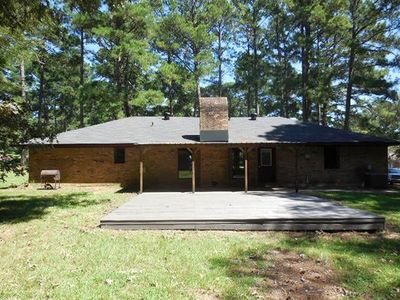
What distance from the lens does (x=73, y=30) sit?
101 feet

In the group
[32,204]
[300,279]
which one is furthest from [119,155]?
[300,279]

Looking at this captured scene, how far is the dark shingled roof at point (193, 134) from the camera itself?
16.6 metres

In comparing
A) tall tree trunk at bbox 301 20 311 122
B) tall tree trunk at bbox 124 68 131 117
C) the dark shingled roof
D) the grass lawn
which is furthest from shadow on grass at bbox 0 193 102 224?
tall tree trunk at bbox 301 20 311 122

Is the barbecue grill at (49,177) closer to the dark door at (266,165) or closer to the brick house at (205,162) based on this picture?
the brick house at (205,162)

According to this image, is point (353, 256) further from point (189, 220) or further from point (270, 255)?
point (189, 220)

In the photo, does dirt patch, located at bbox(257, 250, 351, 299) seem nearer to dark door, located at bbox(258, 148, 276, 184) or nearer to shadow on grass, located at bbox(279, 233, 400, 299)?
shadow on grass, located at bbox(279, 233, 400, 299)

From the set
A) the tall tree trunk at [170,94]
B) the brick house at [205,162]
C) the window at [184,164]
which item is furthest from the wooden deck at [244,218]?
the tall tree trunk at [170,94]

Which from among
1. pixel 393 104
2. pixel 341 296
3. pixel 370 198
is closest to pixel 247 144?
pixel 370 198

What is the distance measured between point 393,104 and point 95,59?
30412 mm

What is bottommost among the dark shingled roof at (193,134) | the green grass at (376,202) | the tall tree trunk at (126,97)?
the green grass at (376,202)

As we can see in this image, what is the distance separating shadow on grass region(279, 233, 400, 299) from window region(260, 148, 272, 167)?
10.5 meters

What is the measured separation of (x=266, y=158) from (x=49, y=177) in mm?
10672

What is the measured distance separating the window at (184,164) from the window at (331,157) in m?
6.92

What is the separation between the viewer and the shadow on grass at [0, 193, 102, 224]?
10408 millimetres
